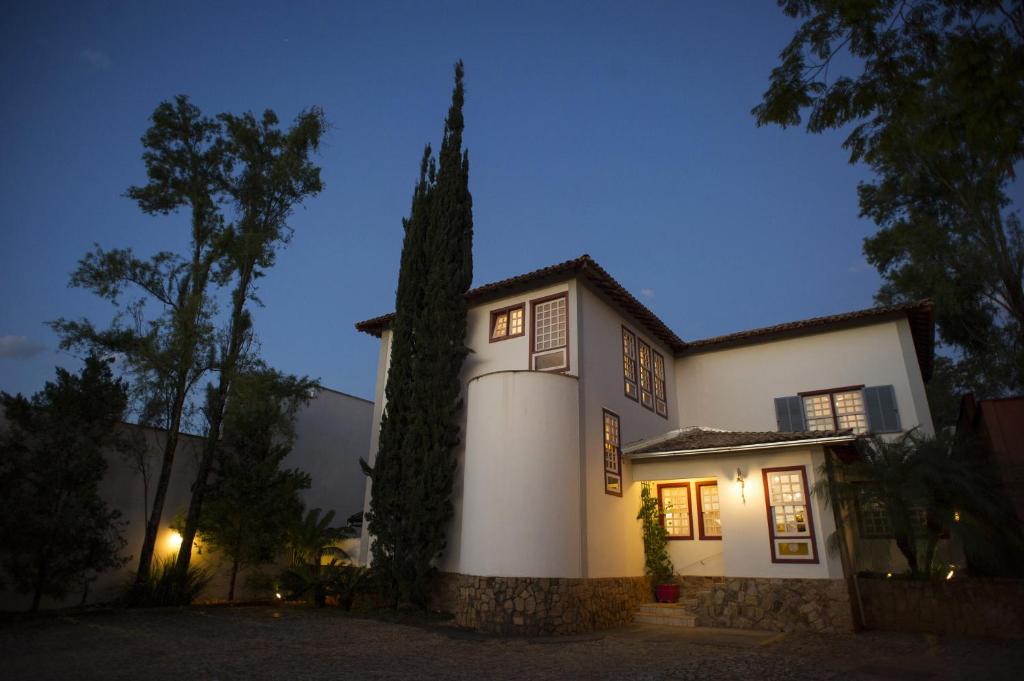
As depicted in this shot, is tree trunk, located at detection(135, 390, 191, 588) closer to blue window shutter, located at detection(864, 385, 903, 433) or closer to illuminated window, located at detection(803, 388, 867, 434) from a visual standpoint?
Result: illuminated window, located at detection(803, 388, 867, 434)

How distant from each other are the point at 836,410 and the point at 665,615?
7149mm

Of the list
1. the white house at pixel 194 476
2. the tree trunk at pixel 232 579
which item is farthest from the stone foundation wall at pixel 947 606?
the tree trunk at pixel 232 579

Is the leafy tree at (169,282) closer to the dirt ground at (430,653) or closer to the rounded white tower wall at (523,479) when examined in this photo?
the dirt ground at (430,653)

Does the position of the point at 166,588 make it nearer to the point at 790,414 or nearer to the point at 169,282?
the point at 169,282

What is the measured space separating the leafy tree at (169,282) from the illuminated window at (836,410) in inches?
610

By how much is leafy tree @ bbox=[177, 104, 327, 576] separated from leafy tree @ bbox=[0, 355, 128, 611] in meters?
2.51

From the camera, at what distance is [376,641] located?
8.59 meters

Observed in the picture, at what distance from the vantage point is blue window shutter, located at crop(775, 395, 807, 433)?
570 inches

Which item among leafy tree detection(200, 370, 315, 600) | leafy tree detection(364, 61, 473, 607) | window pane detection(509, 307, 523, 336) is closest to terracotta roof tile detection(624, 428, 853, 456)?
window pane detection(509, 307, 523, 336)

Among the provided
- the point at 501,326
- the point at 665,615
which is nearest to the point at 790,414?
the point at 665,615

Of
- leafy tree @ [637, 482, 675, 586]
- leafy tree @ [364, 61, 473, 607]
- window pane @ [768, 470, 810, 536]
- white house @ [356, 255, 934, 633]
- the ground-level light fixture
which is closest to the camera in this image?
white house @ [356, 255, 934, 633]

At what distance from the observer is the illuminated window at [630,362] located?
14070 millimetres

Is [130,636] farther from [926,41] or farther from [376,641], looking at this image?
[926,41]

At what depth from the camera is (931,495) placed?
9.70m
